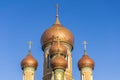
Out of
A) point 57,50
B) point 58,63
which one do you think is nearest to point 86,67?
point 57,50

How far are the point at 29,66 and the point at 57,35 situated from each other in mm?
3980

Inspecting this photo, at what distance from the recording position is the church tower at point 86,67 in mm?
33906

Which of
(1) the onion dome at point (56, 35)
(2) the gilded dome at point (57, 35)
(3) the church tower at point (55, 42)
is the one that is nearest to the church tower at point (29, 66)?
(3) the church tower at point (55, 42)

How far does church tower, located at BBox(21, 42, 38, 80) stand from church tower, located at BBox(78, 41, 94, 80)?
4176 millimetres

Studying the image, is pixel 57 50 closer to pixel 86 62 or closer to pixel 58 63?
pixel 58 63

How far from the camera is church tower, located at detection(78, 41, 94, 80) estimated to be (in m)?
33.9

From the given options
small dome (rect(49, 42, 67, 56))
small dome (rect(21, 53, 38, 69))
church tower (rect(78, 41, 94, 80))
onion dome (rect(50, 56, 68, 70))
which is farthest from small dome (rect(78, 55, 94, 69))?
onion dome (rect(50, 56, 68, 70))

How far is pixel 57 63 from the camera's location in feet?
99.3

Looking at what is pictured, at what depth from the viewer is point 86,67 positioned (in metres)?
34.5

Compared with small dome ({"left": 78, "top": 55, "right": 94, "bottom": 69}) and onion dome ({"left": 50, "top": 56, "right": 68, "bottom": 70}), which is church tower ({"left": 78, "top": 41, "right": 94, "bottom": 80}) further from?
onion dome ({"left": 50, "top": 56, "right": 68, "bottom": 70})

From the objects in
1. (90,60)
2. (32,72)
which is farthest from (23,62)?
(90,60)

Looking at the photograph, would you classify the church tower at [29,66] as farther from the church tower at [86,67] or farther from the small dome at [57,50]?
the church tower at [86,67]

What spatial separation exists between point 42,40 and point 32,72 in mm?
3751

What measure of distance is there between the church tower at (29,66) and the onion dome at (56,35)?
205 cm
